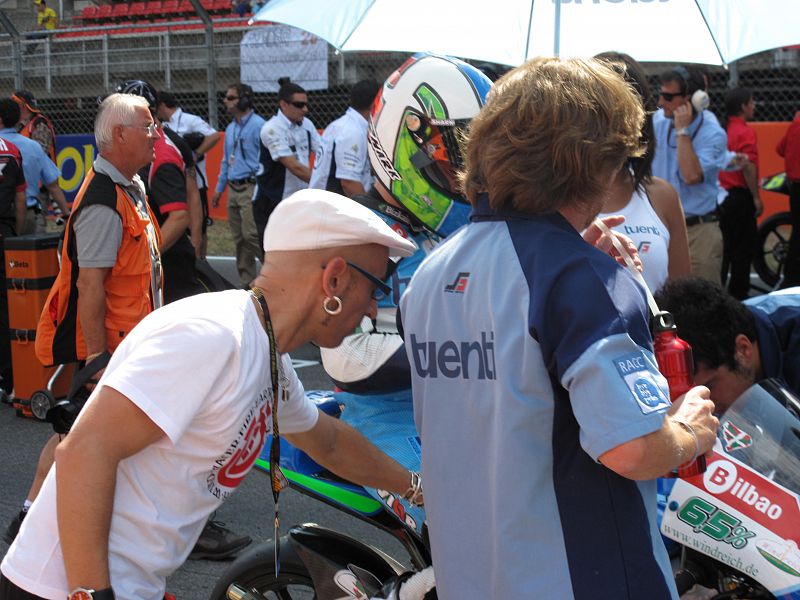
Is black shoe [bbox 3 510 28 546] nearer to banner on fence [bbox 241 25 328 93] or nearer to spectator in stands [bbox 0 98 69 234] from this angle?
spectator in stands [bbox 0 98 69 234]

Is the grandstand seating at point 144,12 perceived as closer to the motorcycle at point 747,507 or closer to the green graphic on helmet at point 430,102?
the green graphic on helmet at point 430,102

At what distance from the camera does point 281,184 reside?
10008 millimetres

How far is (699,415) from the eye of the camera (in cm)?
182

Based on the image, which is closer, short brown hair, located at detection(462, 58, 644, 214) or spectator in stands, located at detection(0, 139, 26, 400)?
short brown hair, located at detection(462, 58, 644, 214)

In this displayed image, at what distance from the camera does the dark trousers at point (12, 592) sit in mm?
1968

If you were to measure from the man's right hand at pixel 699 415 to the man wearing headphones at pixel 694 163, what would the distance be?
5.69 m

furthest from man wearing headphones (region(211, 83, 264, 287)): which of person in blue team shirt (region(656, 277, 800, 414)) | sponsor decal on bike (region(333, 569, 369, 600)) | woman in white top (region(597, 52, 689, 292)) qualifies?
person in blue team shirt (region(656, 277, 800, 414))

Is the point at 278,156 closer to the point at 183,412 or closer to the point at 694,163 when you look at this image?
the point at 694,163

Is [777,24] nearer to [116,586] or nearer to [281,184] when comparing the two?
[116,586]

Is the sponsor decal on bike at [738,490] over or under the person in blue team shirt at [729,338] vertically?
under

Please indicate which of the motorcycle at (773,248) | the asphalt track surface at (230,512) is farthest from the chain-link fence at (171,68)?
the asphalt track surface at (230,512)

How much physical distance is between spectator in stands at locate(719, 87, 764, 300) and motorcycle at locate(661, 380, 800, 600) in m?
7.41

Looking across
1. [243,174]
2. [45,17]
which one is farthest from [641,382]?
[45,17]

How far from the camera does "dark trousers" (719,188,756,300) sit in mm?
9422
